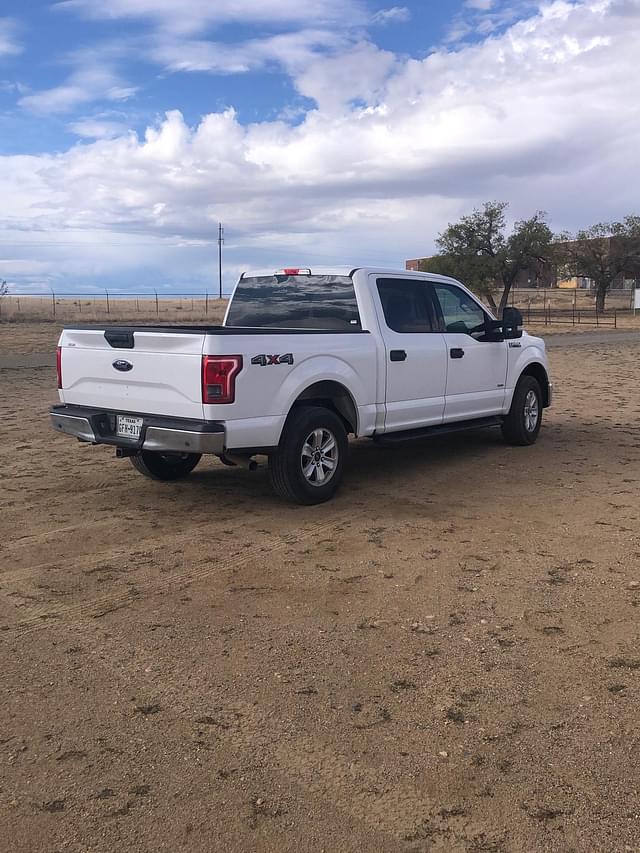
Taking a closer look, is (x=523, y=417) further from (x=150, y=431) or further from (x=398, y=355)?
(x=150, y=431)

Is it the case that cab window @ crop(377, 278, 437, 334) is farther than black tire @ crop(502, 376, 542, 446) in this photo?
No

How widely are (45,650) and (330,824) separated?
191 centimetres

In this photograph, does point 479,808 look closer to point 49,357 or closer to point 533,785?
point 533,785

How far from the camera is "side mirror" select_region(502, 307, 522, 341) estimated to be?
333 inches

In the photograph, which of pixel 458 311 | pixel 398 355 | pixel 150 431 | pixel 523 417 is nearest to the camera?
pixel 150 431

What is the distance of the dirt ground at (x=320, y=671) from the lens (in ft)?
9.16

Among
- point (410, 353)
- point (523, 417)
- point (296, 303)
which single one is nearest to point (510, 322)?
point (523, 417)

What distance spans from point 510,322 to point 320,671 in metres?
5.63

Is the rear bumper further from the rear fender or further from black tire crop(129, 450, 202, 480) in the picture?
black tire crop(129, 450, 202, 480)

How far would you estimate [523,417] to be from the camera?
30.5 ft

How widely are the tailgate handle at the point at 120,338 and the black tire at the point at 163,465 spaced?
1.24m

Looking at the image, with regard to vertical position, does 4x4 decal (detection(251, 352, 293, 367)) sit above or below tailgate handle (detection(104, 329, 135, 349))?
below

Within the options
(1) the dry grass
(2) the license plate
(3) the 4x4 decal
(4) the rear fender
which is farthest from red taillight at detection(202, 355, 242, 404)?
(1) the dry grass

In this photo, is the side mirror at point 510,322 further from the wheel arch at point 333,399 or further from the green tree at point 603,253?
the green tree at point 603,253
